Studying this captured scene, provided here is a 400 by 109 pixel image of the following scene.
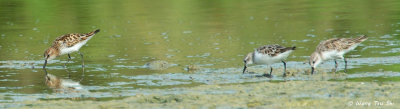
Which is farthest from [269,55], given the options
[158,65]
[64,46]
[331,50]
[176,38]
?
[176,38]

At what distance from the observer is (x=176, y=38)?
78.7 ft

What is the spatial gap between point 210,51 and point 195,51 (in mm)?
462

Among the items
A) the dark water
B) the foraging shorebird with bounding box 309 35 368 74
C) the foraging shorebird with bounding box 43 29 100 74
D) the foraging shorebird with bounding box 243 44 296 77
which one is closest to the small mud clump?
the dark water

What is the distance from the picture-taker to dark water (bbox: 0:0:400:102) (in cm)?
1534

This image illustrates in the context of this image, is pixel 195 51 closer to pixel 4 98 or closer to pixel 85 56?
pixel 85 56

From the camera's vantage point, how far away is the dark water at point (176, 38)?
15.3 metres

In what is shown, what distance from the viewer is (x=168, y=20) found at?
30.2 m

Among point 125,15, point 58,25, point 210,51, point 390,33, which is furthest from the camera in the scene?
point 125,15

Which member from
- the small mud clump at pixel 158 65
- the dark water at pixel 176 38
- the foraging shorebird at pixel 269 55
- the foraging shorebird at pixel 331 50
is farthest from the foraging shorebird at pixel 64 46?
the foraging shorebird at pixel 331 50

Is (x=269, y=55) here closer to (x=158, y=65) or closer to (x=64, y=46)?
(x=158, y=65)

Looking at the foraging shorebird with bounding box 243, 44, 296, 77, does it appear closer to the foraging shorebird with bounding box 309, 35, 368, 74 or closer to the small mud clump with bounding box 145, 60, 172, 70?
the foraging shorebird with bounding box 309, 35, 368, 74

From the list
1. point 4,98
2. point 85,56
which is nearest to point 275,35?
point 85,56

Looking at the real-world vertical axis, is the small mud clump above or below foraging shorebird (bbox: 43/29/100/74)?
below

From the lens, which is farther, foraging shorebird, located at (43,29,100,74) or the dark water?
foraging shorebird, located at (43,29,100,74)
